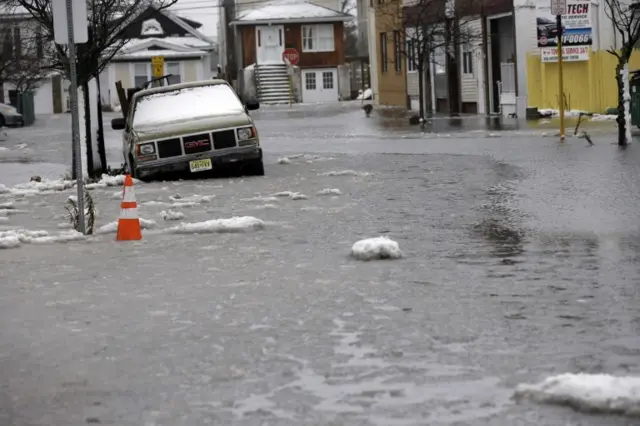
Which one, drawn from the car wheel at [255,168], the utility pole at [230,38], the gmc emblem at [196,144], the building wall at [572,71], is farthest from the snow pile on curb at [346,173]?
the utility pole at [230,38]

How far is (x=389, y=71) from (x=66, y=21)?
52.3 meters

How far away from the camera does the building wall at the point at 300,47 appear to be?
87.9 m

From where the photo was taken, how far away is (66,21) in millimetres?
13773

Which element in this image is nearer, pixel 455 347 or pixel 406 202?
pixel 455 347

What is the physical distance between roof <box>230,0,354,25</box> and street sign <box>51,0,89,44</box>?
243ft

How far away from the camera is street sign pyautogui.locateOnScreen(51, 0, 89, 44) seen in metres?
13.8

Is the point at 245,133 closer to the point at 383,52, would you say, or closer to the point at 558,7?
the point at 558,7

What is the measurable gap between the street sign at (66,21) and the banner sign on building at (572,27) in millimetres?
27540

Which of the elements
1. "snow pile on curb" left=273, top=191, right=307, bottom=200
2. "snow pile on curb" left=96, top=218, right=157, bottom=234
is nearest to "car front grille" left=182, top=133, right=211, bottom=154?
"snow pile on curb" left=273, top=191, right=307, bottom=200

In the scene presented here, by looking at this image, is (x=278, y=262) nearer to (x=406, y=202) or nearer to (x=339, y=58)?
(x=406, y=202)

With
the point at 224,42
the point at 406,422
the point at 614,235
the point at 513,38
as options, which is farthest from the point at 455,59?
the point at 224,42

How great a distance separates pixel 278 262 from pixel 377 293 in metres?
2.09

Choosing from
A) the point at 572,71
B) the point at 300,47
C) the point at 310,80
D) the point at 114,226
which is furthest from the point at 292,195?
the point at 300,47

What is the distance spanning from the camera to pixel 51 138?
4547cm
